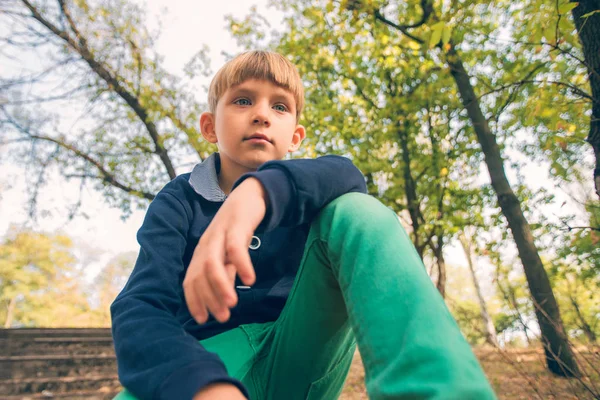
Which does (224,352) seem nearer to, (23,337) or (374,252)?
(374,252)

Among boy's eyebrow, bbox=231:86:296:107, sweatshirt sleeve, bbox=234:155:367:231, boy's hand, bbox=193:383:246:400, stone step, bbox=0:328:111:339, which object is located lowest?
boy's hand, bbox=193:383:246:400

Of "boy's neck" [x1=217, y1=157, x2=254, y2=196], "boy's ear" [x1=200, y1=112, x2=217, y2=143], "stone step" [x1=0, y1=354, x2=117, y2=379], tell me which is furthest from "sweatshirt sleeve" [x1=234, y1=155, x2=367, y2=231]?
"stone step" [x1=0, y1=354, x2=117, y2=379]

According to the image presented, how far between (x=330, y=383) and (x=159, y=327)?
21.8 inches

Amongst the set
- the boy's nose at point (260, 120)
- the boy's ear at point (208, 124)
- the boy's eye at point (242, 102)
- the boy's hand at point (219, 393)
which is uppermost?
the boy's ear at point (208, 124)

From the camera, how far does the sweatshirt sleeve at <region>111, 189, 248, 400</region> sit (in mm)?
693

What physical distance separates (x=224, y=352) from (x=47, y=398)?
500 centimetres

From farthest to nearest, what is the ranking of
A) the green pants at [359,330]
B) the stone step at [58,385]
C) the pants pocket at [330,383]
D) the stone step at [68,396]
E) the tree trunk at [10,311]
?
the tree trunk at [10,311] < the stone step at [58,385] < the stone step at [68,396] < the pants pocket at [330,383] < the green pants at [359,330]

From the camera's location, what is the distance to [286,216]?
83 centimetres

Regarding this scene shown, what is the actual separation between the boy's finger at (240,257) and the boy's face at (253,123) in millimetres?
781

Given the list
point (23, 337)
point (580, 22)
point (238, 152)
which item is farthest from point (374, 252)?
point (23, 337)

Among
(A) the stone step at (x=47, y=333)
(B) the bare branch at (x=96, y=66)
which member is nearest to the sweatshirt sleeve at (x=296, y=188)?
(A) the stone step at (x=47, y=333)

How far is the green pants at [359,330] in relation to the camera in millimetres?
534

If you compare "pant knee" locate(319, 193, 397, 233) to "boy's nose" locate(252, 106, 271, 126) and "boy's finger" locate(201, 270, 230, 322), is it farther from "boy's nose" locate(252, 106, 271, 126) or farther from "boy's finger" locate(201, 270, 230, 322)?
"boy's nose" locate(252, 106, 271, 126)

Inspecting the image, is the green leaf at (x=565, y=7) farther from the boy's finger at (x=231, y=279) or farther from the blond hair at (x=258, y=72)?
the boy's finger at (x=231, y=279)
